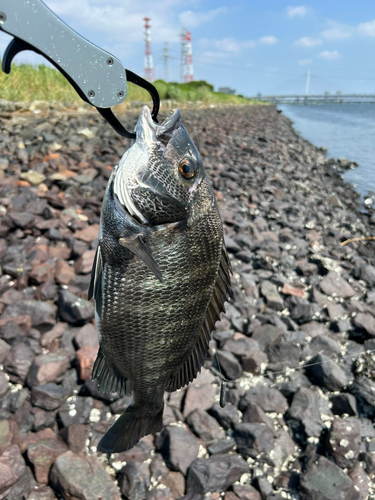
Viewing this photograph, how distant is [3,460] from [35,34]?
8.50ft

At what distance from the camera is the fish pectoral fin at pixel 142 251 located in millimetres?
1374

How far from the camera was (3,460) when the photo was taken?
8.13 ft

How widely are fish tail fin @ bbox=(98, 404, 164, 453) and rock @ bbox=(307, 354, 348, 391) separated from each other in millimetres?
2492

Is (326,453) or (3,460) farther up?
(3,460)

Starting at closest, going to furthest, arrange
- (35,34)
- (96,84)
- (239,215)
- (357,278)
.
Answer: (35,34) < (96,84) < (357,278) < (239,215)

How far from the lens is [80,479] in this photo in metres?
2.47

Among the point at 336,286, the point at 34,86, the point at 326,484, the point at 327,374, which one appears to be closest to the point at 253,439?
the point at 326,484

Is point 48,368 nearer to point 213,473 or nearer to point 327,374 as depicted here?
point 213,473

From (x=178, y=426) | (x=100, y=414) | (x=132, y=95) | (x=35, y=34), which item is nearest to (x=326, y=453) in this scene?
(x=178, y=426)

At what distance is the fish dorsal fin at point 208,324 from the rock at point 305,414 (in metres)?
2.02

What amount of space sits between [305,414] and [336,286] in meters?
2.68

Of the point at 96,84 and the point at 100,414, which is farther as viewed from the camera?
the point at 100,414

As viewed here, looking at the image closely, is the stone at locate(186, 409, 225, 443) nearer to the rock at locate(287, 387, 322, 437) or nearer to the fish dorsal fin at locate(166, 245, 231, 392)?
the rock at locate(287, 387, 322, 437)

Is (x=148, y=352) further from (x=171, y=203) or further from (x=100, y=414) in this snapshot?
(x=100, y=414)
